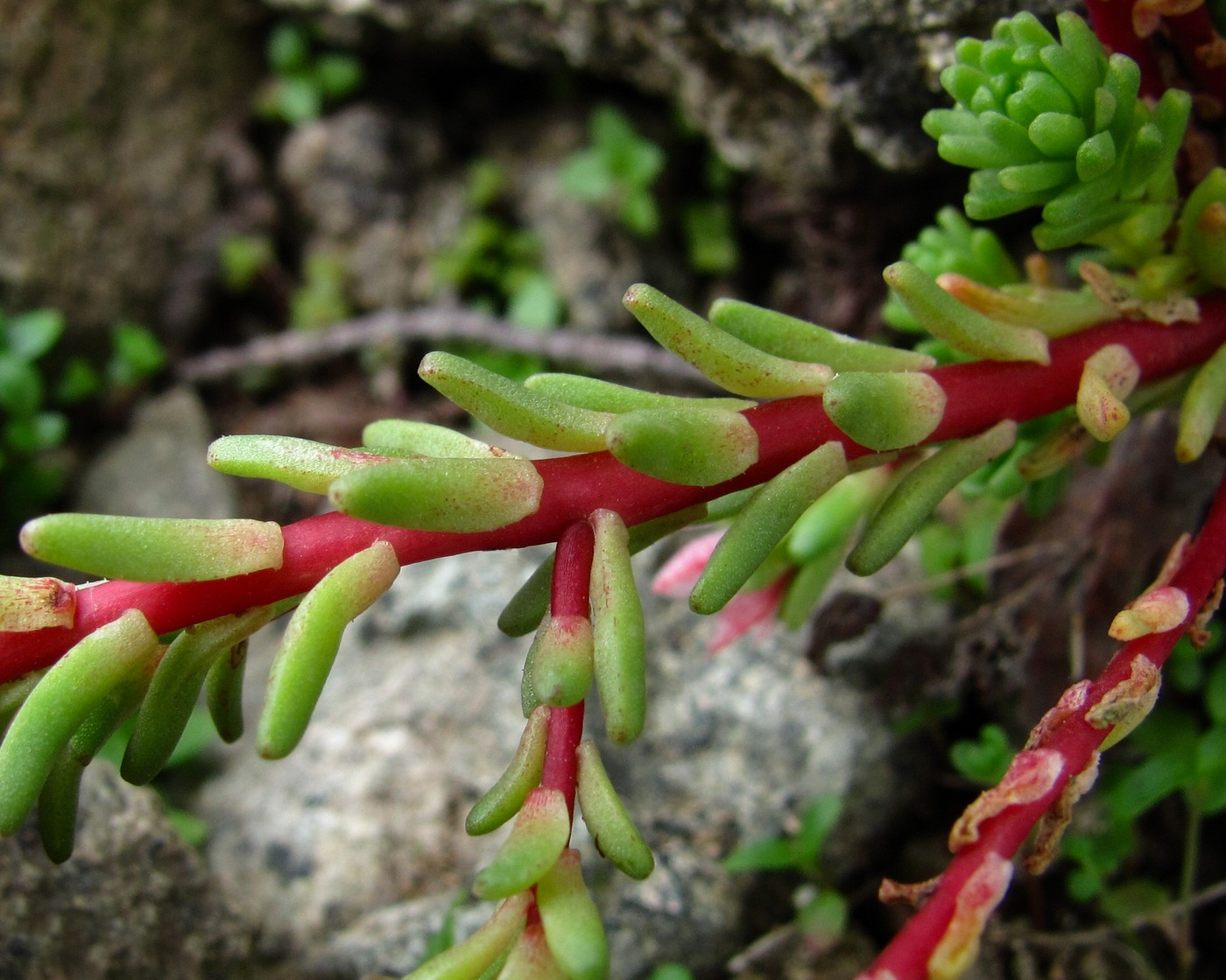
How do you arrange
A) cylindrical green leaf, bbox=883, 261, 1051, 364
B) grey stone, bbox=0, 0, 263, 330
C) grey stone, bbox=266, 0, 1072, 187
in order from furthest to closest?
grey stone, bbox=0, 0, 263, 330 < grey stone, bbox=266, 0, 1072, 187 < cylindrical green leaf, bbox=883, 261, 1051, 364

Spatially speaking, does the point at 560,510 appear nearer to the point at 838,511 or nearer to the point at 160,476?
the point at 838,511

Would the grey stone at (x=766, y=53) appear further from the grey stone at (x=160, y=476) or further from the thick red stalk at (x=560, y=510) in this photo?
the grey stone at (x=160, y=476)

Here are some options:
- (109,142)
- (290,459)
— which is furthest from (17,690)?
(109,142)

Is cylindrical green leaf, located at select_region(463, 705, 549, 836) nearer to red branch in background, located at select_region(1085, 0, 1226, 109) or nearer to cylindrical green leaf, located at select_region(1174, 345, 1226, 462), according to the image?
cylindrical green leaf, located at select_region(1174, 345, 1226, 462)

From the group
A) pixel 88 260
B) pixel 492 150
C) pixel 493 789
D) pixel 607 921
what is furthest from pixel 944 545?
pixel 88 260

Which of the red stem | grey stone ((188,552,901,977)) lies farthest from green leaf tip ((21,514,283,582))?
the red stem

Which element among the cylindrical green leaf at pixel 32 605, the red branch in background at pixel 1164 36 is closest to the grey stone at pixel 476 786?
the cylindrical green leaf at pixel 32 605
